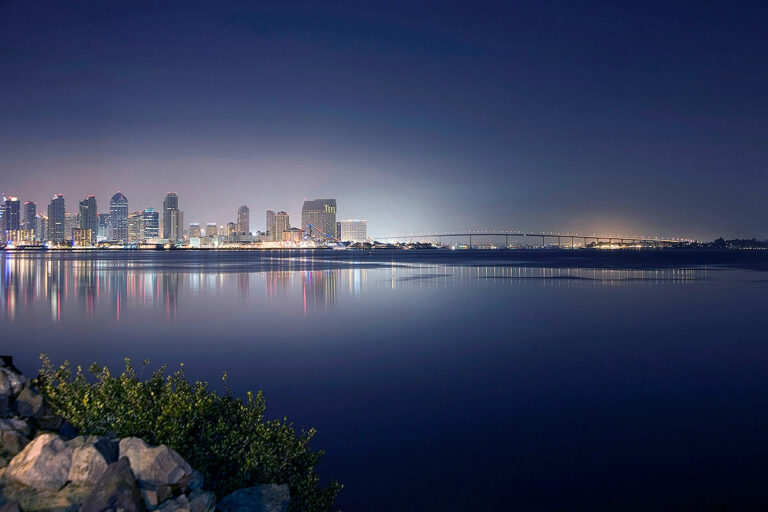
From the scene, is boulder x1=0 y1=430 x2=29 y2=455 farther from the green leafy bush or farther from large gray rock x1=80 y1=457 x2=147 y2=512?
large gray rock x1=80 y1=457 x2=147 y2=512

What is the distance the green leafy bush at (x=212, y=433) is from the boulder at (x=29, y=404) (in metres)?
0.89

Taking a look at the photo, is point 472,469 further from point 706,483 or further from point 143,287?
point 143,287

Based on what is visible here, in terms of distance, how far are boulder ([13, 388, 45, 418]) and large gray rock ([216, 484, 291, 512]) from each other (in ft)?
15.5

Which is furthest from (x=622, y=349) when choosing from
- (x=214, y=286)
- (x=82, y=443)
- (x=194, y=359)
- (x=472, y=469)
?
(x=214, y=286)

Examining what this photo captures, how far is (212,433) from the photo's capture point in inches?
288

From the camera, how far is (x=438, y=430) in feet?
33.5

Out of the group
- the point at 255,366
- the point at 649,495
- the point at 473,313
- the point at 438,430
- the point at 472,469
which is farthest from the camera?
the point at 473,313

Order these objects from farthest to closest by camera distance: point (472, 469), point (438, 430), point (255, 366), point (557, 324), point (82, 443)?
point (557, 324)
point (255, 366)
point (438, 430)
point (472, 469)
point (82, 443)

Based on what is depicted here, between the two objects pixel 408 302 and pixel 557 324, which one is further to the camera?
pixel 408 302

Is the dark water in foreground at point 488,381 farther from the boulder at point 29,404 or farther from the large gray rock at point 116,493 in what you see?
the boulder at point 29,404

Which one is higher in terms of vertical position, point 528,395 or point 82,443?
point 82,443

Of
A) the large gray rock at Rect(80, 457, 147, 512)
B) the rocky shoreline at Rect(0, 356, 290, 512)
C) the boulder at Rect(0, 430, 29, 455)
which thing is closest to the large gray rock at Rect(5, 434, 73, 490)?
the rocky shoreline at Rect(0, 356, 290, 512)

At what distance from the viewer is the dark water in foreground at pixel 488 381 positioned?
816 cm

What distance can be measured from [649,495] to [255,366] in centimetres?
1057
